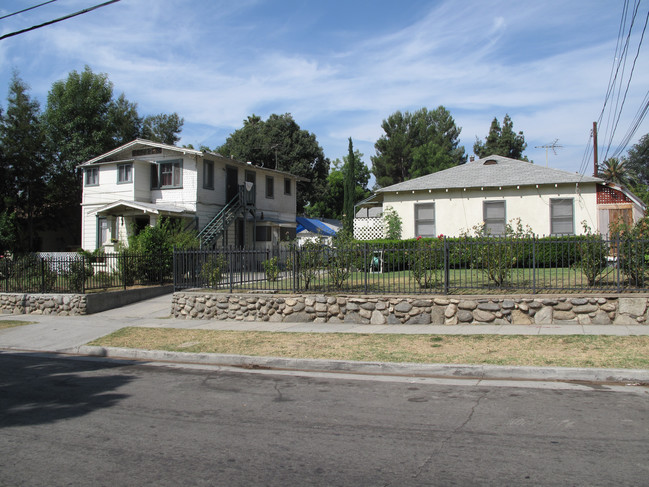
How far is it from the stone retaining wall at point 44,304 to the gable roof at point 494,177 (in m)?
12.5

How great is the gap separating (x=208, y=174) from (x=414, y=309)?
17.0m

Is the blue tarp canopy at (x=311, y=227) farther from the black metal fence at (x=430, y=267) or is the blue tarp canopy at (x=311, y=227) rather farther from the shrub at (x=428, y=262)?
the shrub at (x=428, y=262)

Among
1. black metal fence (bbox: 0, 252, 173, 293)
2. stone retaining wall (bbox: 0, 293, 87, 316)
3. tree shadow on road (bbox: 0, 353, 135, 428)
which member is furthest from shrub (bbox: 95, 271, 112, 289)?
tree shadow on road (bbox: 0, 353, 135, 428)

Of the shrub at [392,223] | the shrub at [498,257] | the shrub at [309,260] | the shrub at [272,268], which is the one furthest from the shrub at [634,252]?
the shrub at [392,223]

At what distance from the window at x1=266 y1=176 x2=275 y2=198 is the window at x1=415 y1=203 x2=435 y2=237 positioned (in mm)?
11477

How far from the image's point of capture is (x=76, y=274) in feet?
52.2

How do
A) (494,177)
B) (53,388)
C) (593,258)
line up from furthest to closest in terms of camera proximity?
(494,177)
(593,258)
(53,388)

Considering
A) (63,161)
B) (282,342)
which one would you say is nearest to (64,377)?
(282,342)

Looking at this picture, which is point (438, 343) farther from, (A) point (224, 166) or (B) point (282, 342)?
(A) point (224, 166)

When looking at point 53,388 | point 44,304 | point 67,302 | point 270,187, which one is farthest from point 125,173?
point 53,388

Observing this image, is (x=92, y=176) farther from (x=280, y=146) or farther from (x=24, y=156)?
(x=280, y=146)

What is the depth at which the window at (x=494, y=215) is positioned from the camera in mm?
20688

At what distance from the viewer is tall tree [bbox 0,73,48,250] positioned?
1234 inches

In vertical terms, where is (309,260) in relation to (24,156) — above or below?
below
